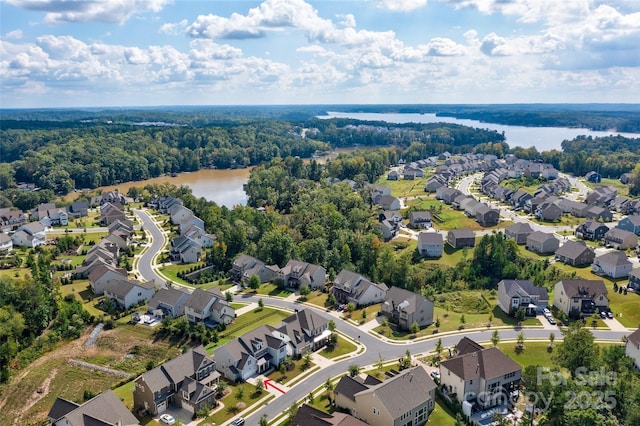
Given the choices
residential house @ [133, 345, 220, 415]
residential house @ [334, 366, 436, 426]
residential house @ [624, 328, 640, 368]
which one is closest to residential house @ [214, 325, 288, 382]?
residential house @ [133, 345, 220, 415]

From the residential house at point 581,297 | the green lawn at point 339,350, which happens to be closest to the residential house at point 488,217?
the residential house at point 581,297

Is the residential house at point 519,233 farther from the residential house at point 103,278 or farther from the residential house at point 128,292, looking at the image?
the residential house at point 103,278

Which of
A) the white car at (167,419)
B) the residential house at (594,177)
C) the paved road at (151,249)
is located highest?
the residential house at (594,177)

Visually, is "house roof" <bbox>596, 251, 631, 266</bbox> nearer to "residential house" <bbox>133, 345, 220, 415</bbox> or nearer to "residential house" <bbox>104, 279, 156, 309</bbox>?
"residential house" <bbox>133, 345, 220, 415</bbox>

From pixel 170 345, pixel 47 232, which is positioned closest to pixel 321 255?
pixel 170 345

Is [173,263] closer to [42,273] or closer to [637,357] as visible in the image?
[42,273]

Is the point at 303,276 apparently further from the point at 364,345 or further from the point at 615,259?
the point at 615,259
